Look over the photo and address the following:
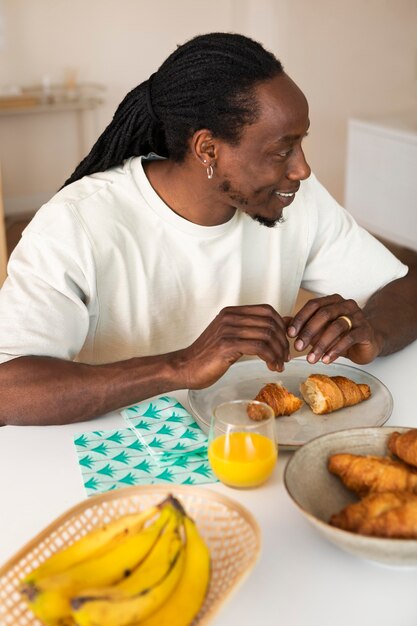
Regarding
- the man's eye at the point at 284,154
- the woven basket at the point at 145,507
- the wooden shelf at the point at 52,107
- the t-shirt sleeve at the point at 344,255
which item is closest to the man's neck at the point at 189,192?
the man's eye at the point at 284,154

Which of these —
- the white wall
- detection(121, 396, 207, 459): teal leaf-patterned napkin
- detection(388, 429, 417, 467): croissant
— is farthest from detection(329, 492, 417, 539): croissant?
the white wall

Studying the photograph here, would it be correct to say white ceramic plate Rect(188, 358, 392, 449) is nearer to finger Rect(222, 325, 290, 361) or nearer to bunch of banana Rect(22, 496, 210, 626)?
finger Rect(222, 325, 290, 361)

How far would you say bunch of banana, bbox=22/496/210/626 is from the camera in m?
0.76

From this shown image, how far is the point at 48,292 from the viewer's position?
4.69 feet

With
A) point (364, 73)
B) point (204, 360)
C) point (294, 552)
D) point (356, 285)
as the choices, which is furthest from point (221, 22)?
point (294, 552)

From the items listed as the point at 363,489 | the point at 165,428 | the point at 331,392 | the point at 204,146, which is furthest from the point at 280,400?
the point at 204,146

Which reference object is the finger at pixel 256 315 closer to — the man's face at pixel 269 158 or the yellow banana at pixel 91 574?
the man's face at pixel 269 158

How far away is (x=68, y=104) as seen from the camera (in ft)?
17.5

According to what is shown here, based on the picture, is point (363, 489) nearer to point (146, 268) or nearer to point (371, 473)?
point (371, 473)

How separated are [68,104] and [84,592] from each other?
4.91m

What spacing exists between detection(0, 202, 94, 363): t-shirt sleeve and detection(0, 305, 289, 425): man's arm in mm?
43

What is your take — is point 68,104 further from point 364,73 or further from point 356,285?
point 356,285

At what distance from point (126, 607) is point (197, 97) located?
40.0 inches

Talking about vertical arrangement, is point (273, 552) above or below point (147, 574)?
below
